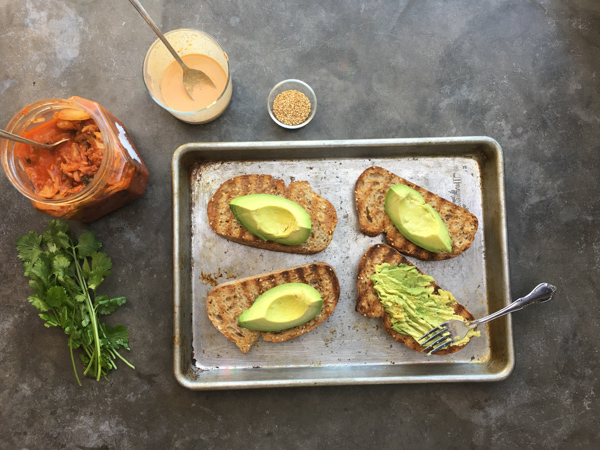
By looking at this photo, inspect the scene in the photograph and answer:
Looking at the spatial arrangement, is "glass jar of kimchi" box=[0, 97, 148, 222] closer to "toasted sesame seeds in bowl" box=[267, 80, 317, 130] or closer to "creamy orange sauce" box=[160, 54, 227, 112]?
"creamy orange sauce" box=[160, 54, 227, 112]

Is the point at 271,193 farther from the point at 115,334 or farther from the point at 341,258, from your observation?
the point at 115,334

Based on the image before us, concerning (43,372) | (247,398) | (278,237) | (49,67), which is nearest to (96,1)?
(49,67)

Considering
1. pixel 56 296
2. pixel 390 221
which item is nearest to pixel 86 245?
pixel 56 296

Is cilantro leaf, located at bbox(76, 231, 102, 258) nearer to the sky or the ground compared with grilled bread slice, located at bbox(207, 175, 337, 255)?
nearer to the sky

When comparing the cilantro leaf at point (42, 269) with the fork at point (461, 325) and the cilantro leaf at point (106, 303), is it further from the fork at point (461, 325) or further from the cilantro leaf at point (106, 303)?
the fork at point (461, 325)

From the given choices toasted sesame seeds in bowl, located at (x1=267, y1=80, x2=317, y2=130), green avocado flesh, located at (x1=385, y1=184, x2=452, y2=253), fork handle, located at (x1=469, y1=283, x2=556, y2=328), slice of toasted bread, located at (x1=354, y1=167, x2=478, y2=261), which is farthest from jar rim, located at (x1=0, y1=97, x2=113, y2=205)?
fork handle, located at (x1=469, y1=283, x2=556, y2=328)
